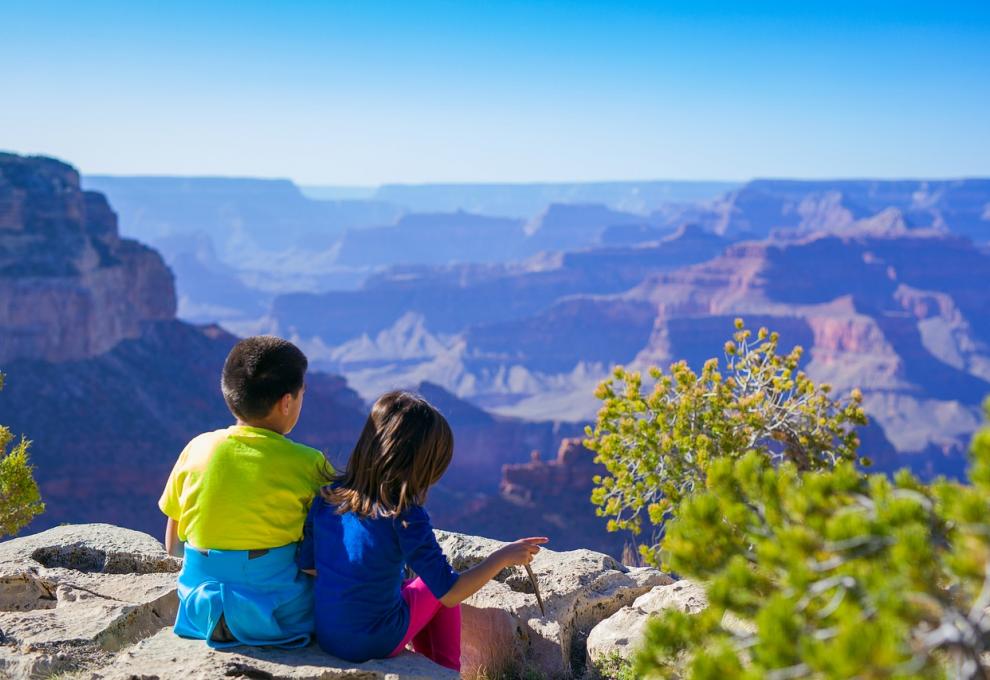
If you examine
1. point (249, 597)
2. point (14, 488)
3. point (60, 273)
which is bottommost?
point (60, 273)

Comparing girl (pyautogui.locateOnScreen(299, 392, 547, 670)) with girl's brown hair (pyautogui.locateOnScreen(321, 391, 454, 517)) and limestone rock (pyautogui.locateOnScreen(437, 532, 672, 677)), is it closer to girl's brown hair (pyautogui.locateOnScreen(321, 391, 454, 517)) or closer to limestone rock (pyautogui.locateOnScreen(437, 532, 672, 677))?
girl's brown hair (pyautogui.locateOnScreen(321, 391, 454, 517))

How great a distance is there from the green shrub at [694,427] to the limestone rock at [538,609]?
5.01ft

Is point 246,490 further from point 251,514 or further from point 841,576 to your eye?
point 841,576

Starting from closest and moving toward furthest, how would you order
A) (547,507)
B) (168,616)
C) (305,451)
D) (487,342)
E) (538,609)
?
1. (305,451)
2. (168,616)
3. (538,609)
4. (547,507)
5. (487,342)

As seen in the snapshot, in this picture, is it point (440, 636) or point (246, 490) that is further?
point (440, 636)

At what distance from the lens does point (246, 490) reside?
3.46 m

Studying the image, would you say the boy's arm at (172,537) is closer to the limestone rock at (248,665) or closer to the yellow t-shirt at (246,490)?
the yellow t-shirt at (246,490)

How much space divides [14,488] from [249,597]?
2499mm

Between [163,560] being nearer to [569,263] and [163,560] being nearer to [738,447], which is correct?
[738,447]

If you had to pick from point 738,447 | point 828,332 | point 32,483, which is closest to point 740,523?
point 32,483

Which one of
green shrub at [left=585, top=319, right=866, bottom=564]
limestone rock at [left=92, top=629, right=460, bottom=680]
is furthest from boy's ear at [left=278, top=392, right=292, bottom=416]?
green shrub at [left=585, top=319, right=866, bottom=564]

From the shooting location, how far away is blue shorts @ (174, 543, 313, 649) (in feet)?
11.2

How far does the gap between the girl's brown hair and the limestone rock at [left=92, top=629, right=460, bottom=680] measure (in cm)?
59

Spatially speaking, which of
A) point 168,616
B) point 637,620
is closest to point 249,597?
point 168,616
